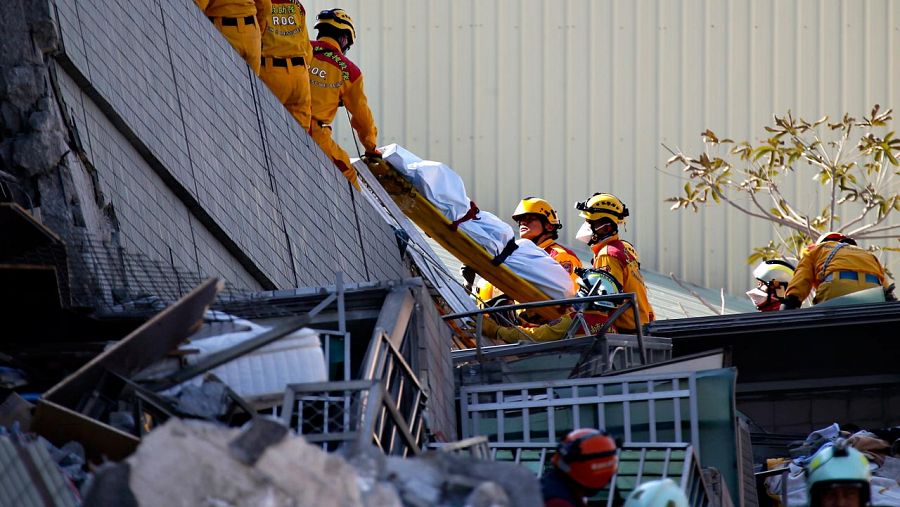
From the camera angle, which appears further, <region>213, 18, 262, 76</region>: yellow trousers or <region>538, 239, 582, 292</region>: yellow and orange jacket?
<region>538, 239, 582, 292</region>: yellow and orange jacket

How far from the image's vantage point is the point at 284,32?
13109 millimetres

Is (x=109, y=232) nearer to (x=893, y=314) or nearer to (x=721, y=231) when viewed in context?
(x=893, y=314)

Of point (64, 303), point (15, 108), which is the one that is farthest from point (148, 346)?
point (15, 108)

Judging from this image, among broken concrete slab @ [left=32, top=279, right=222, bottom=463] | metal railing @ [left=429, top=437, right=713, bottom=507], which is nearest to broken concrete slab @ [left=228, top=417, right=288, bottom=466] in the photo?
broken concrete slab @ [left=32, top=279, right=222, bottom=463]

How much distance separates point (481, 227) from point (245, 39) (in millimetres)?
2568

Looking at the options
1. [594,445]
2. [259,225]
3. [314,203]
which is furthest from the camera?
[314,203]

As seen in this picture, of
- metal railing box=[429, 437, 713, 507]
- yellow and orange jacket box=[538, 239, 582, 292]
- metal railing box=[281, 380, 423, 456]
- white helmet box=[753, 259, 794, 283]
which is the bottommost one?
metal railing box=[429, 437, 713, 507]

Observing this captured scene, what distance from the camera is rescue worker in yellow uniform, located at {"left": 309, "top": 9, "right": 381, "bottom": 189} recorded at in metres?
13.9

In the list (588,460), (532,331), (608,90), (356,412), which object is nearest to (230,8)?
(532,331)

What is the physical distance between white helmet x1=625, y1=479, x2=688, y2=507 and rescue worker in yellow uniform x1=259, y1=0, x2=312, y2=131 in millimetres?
7070

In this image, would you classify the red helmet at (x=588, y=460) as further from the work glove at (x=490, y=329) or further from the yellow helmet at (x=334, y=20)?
the yellow helmet at (x=334, y=20)

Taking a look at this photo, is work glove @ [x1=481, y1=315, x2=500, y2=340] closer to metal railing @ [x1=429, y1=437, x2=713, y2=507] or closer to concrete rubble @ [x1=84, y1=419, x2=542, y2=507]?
metal railing @ [x1=429, y1=437, x2=713, y2=507]

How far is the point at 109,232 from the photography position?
30.8 feet

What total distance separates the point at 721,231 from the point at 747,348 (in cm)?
1163
